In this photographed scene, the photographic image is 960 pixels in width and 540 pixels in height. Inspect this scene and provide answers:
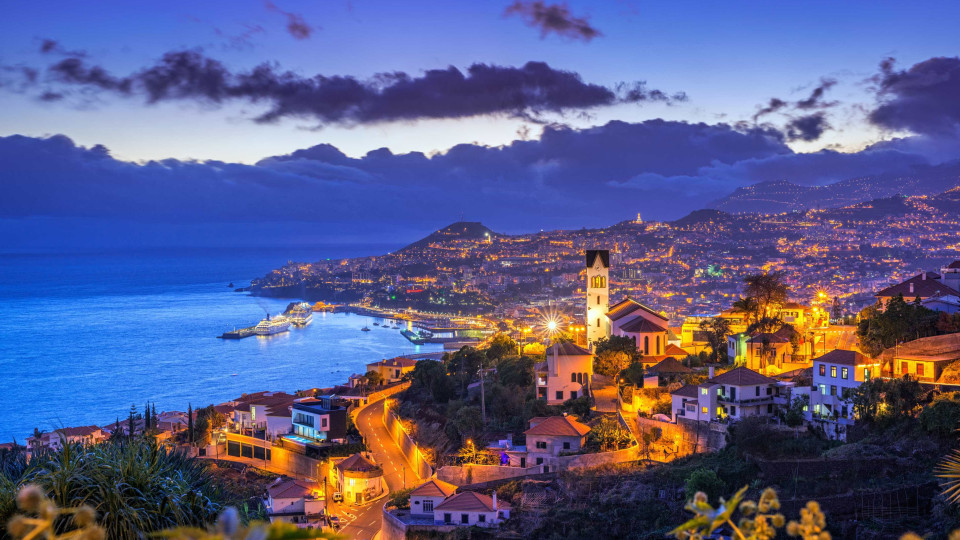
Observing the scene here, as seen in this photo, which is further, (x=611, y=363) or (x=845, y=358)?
(x=611, y=363)

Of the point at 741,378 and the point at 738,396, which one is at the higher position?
the point at 741,378

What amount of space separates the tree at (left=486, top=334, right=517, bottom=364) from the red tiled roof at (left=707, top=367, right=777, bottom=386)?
39.9 feet

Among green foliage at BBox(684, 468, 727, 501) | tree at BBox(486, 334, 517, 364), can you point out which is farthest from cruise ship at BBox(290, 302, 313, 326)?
green foliage at BBox(684, 468, 727, 501)

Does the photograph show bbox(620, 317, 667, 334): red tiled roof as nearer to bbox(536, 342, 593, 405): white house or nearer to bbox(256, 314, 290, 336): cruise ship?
bbox(536, 342, 593, 405): white house

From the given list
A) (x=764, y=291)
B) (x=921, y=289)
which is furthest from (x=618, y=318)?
(x=921, y=289)

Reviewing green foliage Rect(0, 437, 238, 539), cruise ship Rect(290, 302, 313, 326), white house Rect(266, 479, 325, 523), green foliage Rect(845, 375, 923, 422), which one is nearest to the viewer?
green foliage Rect(0, 437, 238, 539)

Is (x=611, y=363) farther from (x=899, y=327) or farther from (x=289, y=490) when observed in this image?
(x=289, y=490)

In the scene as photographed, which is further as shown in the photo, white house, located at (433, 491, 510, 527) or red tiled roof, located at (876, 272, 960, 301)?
red tiled roof, located at (876, 272, 960, 301)

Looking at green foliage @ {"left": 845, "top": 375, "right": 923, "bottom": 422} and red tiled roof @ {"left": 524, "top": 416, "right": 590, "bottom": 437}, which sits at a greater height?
green foliage @ {"left": 845, "top": 375, "right": 923, "bottom": 422}

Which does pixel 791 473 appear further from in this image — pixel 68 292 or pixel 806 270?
pixel 68 292

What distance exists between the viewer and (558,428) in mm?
17703

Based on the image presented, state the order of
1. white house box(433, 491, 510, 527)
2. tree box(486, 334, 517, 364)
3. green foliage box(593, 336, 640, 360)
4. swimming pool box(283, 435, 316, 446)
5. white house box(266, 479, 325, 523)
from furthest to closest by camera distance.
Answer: tree box(486, 334, 517, 364) → swimming pool box(283, 435, 316, 446) → green foliage box(593, 336, 640, 360) → white house box(266, 479, 325, 523) → white house box(433, 491, 510, 527)

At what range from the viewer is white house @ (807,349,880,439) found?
49.7ft

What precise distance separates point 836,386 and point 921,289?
8.98 meters
